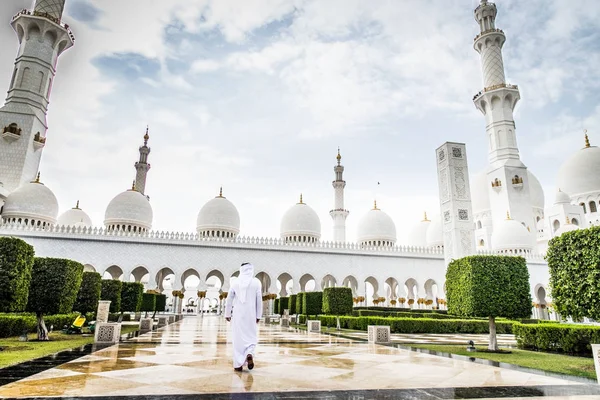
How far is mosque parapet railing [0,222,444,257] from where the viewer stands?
24.9 m

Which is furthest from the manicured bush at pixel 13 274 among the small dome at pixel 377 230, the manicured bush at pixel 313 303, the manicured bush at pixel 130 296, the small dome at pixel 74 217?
the small dome at pixel 377 230

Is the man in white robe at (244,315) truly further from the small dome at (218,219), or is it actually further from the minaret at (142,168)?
the minaret at (142,168)

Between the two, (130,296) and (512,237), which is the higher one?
(512,237)

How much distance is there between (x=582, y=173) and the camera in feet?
127

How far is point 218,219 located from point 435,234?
2003cm

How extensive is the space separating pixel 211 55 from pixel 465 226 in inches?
722

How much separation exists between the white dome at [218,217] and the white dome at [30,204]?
10.7 meters

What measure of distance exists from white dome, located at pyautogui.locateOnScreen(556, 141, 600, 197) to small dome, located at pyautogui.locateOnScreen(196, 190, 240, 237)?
33892 mm

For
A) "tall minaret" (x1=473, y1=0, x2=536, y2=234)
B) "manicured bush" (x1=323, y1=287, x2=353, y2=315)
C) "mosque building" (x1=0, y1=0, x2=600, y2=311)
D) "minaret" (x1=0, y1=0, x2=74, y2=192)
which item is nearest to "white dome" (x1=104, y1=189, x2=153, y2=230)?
"mosque building" (x1=0, y1=0, x2=600, y2=311)

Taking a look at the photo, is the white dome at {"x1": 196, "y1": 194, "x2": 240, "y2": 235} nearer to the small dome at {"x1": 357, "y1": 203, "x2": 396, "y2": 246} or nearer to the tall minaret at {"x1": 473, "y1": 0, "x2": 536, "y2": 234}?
the small dome at {"x1": 357, "y1": 203, "x2": 396, "y2": 246}

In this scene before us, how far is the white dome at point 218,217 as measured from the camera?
102 feet

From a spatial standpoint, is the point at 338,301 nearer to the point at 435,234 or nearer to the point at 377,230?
the point at 377,230

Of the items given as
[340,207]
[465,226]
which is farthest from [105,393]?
[340,207]

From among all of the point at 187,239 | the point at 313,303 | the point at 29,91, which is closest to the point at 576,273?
the point at 313,303
